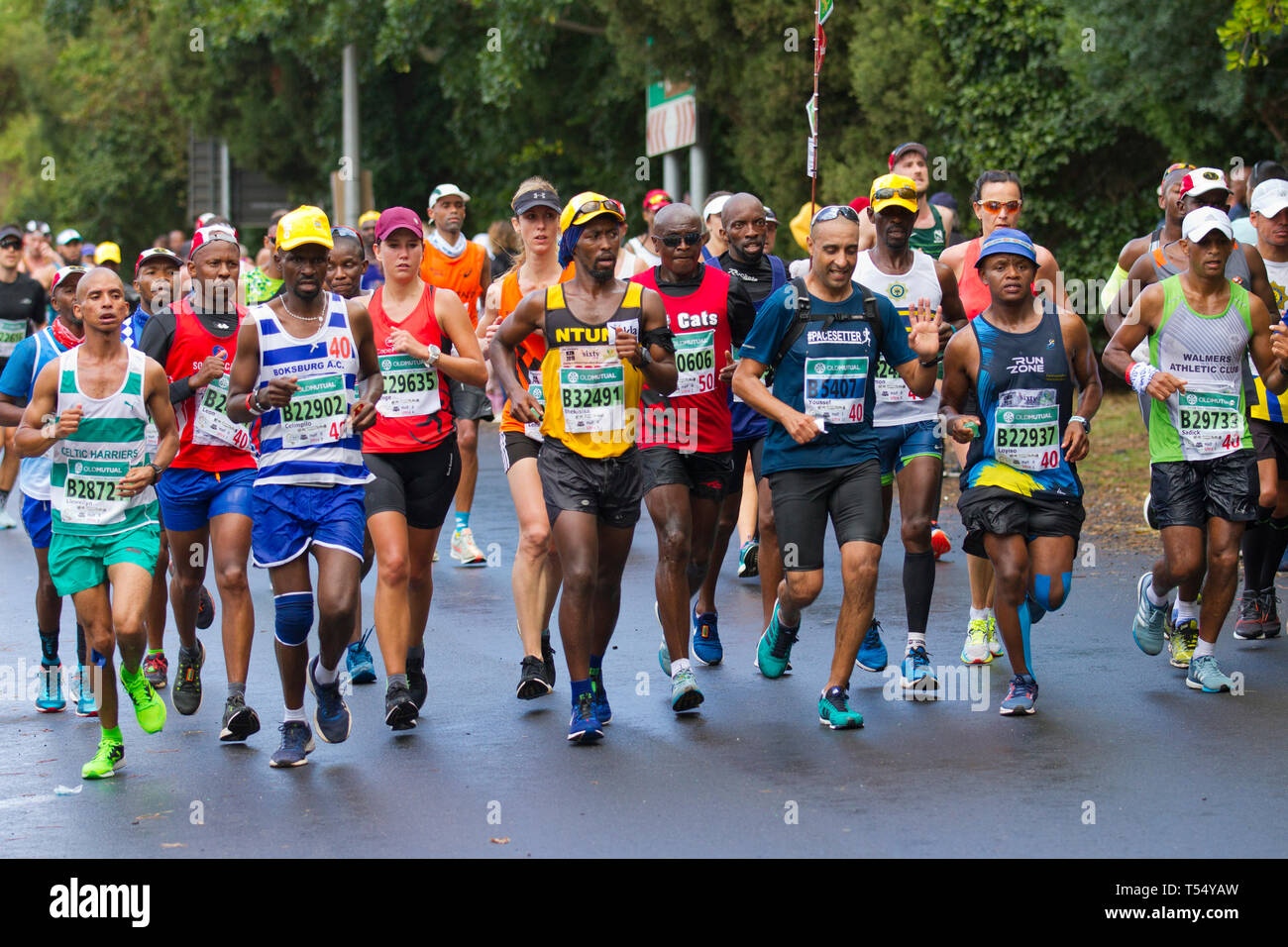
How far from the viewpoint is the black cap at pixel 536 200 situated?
9016 millimetres

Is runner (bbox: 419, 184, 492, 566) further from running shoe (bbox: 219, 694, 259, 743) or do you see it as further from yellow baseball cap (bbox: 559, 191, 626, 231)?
running shoe (bbox: 219, 694, 259, 743)

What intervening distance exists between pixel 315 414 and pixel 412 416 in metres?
0.87

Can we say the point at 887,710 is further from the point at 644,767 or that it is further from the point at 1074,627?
the point at 1074,627

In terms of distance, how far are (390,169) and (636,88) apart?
909 cm

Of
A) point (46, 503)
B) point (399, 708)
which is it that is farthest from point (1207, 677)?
point (46, 503)

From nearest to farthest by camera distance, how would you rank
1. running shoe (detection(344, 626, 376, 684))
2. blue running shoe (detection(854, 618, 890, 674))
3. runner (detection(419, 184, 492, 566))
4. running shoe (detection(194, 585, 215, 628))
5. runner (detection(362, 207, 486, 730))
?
runner (detection(362, 207, 486, 730)) → blue running shoe (detection(854, 618, 890, 674)) → running shoe (detection(344, 626, 376, 684)) → running shoe (detection(194, 585, 215, 628)) → runner (detection(419, 184, 492, 566))

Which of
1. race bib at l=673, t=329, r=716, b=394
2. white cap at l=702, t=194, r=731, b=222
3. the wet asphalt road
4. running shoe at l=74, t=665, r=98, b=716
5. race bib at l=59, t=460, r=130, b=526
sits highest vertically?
white cap at l=702, t=194, r=731, b=222

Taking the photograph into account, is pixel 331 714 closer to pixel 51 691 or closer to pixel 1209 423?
pixel 51 691

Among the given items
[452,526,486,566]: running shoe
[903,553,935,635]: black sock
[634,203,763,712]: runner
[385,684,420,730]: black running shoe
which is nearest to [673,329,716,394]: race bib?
[634,203,763,712]: runner

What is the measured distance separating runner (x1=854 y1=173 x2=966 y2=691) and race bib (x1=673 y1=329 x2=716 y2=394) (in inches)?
30.9

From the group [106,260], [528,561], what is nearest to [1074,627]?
[528,561]

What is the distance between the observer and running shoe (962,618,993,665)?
8.69m

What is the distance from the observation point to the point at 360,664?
29.4 feet

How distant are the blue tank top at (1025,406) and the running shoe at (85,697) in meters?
4.13
